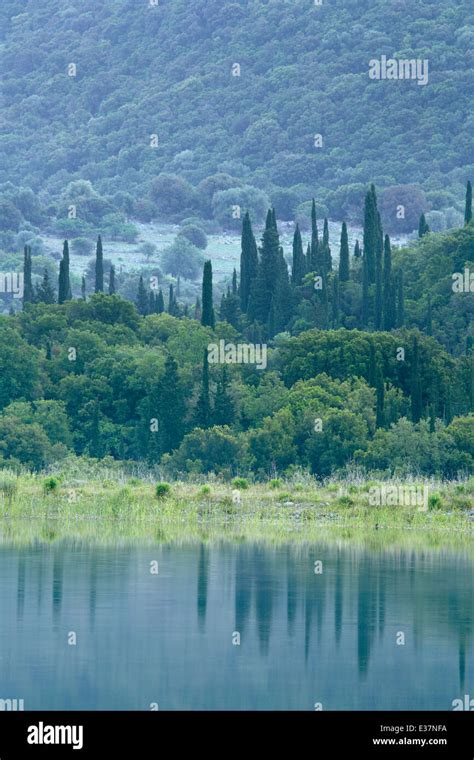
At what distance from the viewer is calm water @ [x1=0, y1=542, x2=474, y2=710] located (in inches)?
926

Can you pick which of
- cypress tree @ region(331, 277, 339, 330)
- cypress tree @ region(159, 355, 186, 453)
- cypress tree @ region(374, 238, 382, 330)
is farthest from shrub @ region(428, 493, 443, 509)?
cypress tree @ region(331, 277, 339, 330)

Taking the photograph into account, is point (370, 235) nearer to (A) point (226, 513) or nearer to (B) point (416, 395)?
(B) point (416, 395)

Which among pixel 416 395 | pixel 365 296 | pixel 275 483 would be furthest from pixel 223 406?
pixel 365 296

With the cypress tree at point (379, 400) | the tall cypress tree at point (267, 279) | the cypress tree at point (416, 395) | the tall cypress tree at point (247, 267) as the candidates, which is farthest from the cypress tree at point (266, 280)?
the cypress tree at point (379, 400)

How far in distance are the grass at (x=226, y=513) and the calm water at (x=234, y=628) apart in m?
3.30

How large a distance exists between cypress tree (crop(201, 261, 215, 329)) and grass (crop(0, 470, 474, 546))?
24681 mm

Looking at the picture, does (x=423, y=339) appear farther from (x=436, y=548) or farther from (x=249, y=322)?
(x=436, y=548)

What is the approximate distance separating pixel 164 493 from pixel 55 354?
2535 centimetres

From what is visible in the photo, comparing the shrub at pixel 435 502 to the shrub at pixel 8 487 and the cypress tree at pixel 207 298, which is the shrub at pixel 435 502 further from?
the cypress tree at pixel 207 298

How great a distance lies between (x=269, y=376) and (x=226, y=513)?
22.0 metres

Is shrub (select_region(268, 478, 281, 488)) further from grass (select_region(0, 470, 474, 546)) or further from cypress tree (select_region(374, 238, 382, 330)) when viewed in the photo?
cypress tree (select_region(374, 238, 382, 330))

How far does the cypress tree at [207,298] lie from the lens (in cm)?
7444

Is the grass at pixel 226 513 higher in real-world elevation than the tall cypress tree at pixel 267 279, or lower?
lower
